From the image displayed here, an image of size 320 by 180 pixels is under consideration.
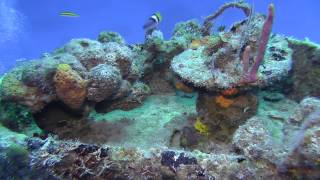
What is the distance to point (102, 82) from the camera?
4.86 metres

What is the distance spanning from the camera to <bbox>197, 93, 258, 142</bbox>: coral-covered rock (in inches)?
189

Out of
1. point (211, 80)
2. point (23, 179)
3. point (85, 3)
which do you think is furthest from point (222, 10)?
point (85, 3)

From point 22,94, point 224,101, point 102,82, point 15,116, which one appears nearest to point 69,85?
point 102,82

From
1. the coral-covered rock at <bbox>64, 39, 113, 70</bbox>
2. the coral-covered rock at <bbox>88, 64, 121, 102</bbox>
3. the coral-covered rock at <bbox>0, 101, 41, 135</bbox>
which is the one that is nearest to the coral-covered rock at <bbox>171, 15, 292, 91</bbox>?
the coral-covered rock at <bbox>88, 64, 121, 102</bbox>

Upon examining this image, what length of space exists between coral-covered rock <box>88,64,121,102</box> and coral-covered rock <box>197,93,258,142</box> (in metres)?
1.36

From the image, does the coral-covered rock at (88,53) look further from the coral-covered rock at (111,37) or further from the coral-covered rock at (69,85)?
the coral-covered rock at (111,37)

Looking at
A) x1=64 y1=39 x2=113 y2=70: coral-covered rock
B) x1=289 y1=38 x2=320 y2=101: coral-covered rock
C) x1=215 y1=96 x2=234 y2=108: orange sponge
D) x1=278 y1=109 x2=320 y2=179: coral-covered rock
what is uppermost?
x1=289 y1=38 x2=320 y2=101: coral-covered rock

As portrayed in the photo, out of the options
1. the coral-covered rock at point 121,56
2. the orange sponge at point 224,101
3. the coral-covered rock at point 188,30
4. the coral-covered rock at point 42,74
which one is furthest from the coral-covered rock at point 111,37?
the orange sponge at point 224,101

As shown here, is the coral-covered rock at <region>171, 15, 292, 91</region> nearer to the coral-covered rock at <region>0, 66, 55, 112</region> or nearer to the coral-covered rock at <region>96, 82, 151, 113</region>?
the coral-covered rock at <region>96, 82, 151, 113</region>

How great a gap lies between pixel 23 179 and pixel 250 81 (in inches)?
117

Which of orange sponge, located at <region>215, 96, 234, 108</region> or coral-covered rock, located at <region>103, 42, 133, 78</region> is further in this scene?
coral-covered rock, located at <region>103, 42, 133, 78</region>

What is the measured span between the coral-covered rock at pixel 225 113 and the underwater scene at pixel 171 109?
1cm

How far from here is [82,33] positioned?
79.6 meters

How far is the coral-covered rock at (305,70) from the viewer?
5.95 m
